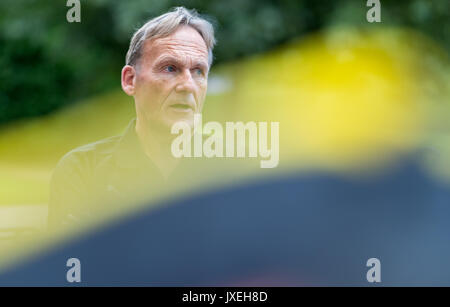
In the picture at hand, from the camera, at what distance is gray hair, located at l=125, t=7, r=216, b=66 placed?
270 centimetres

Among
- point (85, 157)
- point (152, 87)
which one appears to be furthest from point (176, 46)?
point (85, 157)

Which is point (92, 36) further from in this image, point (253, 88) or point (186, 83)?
point (253, 88)

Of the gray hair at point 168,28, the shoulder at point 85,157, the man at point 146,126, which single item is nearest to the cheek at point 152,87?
the man at point 146,126

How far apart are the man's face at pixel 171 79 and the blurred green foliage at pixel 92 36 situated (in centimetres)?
15

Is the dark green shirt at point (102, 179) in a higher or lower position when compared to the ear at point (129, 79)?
lower

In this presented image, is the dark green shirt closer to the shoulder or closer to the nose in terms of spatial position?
the shoulder

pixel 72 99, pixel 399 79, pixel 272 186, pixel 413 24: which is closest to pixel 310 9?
pixel 413 24

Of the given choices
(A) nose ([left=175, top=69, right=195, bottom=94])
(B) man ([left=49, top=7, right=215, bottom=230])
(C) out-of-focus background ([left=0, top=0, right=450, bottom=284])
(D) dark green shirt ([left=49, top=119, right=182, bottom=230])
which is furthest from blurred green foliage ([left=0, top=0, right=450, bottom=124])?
(D) dark green shirt ([left=49, top=119, right=182, bottom=230])

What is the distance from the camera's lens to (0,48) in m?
3.13

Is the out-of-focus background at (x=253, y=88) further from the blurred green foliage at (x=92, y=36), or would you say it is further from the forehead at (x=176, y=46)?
the forehead at (x=176, y=46)

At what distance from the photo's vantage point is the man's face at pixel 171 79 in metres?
2.69

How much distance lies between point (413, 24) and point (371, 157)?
3.33 feet

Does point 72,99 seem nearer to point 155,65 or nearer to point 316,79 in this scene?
point 155,65

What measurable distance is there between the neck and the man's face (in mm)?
41
